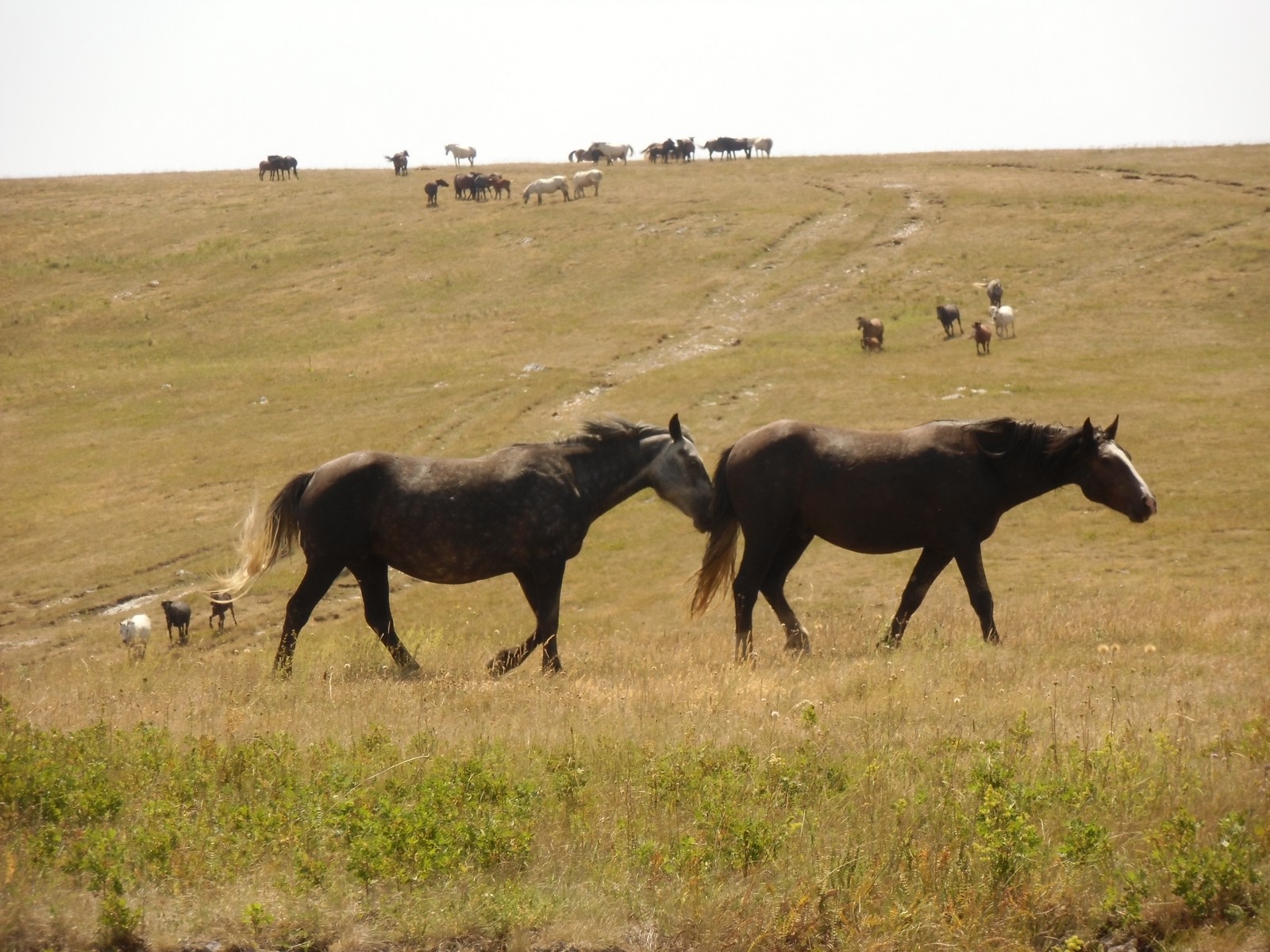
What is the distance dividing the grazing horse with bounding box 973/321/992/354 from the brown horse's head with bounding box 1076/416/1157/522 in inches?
1006

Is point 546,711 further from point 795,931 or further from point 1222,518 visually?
point 1222,518

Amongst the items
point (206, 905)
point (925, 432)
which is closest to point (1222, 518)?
point (925, 432)

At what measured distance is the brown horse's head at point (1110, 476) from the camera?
515 inches

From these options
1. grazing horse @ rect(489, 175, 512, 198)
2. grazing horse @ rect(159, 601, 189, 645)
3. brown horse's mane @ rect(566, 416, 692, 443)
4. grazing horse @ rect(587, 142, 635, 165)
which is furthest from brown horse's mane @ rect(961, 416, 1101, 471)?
grazing horse @ rect(587, 142, 635, 165)

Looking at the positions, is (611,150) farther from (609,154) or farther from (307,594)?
(307,594)

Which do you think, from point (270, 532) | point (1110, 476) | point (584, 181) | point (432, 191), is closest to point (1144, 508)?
point (1110, 476)

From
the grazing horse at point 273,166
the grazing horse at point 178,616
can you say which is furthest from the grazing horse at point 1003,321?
the grazing horse at point 273,166

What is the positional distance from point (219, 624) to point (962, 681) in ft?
60.4

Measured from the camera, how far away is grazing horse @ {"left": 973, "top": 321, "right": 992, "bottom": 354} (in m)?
38.4

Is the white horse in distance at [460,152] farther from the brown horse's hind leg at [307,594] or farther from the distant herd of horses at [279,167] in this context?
the brown horse's hind leg at [307,594]

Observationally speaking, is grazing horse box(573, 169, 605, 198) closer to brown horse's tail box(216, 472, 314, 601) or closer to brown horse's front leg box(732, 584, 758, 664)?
brown horse's front leg box(732, 584, 758, 664)

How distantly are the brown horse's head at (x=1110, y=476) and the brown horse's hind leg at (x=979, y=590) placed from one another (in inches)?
53.0

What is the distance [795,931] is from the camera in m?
6.02

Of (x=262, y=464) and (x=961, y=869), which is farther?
(x=262, y=464)
